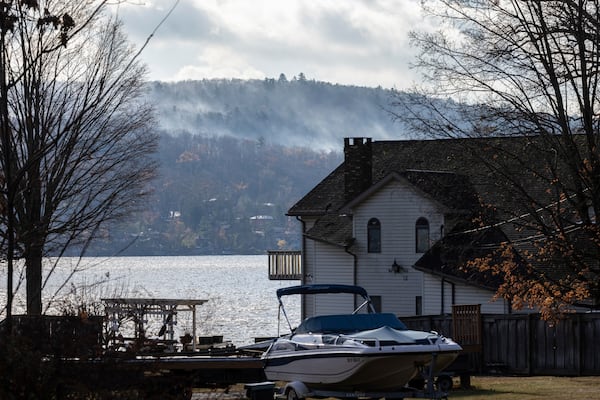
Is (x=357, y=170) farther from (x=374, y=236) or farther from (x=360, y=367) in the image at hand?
(x=360, y=367)

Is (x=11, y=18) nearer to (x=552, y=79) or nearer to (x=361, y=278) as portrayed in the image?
(x=552, y=79)

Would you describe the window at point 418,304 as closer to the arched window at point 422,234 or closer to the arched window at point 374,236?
the arched window at point 422,234

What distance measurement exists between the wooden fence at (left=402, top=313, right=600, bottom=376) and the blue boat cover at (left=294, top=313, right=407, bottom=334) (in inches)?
518

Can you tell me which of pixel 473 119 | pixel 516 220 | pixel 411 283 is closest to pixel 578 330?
pixel 516 220

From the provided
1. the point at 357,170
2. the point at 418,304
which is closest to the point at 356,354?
the point at 418,304

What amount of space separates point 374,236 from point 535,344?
19.6 meters

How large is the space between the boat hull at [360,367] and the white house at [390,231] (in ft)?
74.3

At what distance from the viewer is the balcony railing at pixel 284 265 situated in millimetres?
64875

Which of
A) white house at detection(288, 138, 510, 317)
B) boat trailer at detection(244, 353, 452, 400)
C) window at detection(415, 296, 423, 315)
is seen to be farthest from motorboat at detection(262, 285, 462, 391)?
window at detection(415, 296, 423, 315)

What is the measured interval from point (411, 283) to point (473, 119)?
2872 centimetres

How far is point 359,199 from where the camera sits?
55.2m

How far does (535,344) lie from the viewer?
37.4 m

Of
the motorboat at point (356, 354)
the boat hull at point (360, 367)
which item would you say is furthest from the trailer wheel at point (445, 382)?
the boat hull at point (360, 367)

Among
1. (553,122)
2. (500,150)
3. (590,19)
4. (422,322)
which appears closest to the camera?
(590,19)
